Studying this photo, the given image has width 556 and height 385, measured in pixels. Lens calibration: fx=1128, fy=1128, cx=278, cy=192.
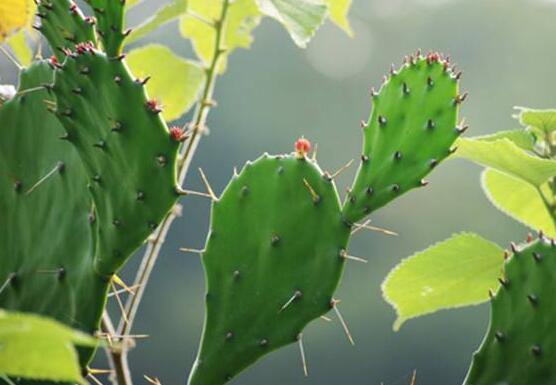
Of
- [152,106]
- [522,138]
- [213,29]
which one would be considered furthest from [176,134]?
[213,29]

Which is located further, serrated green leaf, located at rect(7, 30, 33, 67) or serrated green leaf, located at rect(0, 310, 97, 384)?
serrated green leaf, located at rect(7, 30, 33, 67)

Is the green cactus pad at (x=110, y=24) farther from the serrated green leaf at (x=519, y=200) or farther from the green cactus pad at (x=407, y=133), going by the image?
the serrated green leaf at (x=519, y=200)

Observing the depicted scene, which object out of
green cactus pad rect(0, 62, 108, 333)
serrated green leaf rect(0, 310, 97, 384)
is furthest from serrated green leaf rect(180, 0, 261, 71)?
serrated green leaf rect(0, 310, 97, 384)

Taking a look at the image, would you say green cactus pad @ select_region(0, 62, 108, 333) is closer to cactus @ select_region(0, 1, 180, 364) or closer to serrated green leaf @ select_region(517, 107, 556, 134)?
cactus @ select_region(0, 1, 180, 364)

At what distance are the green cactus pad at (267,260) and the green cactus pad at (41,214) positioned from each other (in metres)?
0.09

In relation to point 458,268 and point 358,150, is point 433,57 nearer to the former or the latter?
point 458,268

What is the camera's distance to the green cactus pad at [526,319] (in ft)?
2.62

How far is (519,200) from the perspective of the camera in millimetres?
1015

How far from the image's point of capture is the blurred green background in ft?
41.9

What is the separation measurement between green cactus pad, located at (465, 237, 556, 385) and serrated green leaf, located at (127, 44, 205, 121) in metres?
0.44

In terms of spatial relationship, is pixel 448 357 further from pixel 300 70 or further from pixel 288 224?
pixel 288 224

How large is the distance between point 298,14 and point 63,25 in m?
0.23

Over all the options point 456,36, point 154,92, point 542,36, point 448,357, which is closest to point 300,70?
point 456,36

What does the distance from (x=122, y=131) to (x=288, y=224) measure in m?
0.14
